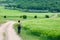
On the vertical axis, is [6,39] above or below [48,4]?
above

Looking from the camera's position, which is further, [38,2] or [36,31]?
[38,2]

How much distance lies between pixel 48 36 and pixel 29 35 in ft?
14.7

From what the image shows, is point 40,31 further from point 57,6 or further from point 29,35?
point 57,6

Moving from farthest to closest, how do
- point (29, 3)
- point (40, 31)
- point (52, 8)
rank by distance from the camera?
point (29, 3), point (52, 8), point (40, 31)

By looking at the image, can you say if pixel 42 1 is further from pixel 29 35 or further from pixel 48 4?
pixel 29 35

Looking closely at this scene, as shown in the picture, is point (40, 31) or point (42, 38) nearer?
point (42, 38)

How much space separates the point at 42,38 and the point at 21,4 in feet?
316

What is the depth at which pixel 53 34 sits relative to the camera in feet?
90.6


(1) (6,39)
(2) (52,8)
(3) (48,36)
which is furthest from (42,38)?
(2) (52,8)

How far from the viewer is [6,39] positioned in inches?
1085

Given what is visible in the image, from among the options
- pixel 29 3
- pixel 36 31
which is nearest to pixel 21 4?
pixel 29 3

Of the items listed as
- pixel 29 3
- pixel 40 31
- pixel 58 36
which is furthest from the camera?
pixel 29 3

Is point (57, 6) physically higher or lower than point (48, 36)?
lower

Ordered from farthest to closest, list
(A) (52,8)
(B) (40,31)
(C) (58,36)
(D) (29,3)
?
(D) (29,3) < (A) (52,8) < (B) (40,31) < (C) (58,36)
